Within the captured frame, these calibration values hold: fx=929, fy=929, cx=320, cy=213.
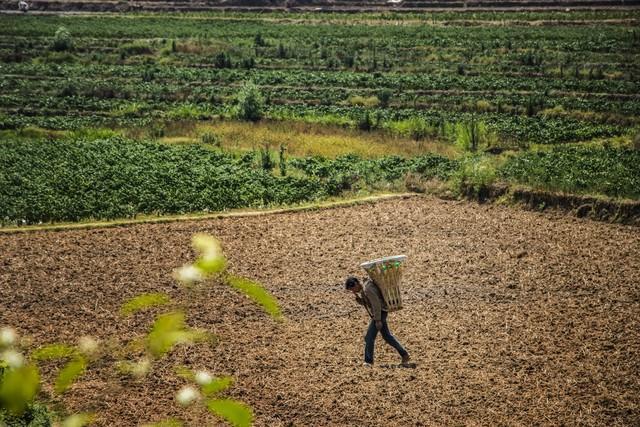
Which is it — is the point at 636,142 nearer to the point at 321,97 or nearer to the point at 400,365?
the point at 321,97

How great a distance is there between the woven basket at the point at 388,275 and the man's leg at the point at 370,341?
0.46 meters

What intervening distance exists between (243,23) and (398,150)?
5033cm

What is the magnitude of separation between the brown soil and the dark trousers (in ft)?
0.94

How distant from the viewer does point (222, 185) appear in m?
27.2

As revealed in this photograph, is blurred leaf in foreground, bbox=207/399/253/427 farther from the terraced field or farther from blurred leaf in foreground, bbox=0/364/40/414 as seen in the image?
the terraced field

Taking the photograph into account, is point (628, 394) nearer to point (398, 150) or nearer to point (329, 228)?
point (329, 228)

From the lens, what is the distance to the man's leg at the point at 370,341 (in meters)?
13.5

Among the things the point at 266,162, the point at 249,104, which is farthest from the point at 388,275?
the point at 249,104

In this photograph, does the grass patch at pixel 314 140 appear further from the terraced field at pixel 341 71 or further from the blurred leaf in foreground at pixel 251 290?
the blurred leaf in foreground at pixel 251 290

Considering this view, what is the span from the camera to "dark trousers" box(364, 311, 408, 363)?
13391mm

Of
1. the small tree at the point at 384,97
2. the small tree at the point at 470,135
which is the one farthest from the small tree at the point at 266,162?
the small tree at the point at 384,97

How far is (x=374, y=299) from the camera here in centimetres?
1312

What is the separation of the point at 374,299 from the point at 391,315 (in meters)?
3.75

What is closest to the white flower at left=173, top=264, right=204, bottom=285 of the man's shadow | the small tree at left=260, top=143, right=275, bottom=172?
the man's shadow
